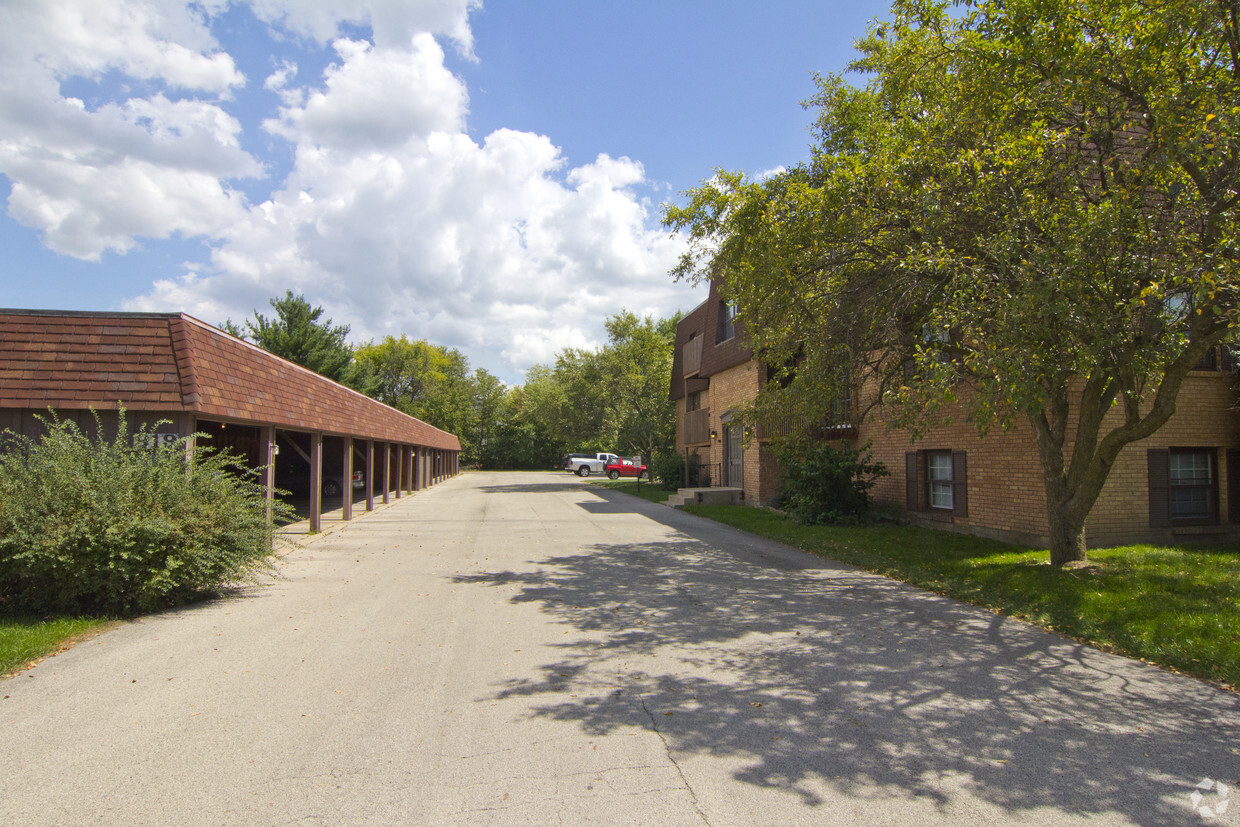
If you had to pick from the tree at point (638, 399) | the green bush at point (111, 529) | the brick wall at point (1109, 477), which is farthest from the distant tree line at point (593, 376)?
the green bush at point (111, 529)

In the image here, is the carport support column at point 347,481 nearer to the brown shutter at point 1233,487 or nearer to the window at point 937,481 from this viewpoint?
the window at point 937,481

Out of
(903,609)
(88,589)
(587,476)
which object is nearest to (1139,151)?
(903,609)

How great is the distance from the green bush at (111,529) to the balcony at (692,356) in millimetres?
20015

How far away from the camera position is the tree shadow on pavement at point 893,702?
3.74 m

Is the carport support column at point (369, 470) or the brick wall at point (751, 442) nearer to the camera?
the carport support column at point (369, 470)

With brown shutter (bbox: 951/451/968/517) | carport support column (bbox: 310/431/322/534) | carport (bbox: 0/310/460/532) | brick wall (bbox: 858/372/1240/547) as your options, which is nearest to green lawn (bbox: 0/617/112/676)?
carport (bbox: 0/310/460/532)

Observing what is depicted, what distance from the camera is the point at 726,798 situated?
350 centimetres

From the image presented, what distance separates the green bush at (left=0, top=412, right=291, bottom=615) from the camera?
6633mm

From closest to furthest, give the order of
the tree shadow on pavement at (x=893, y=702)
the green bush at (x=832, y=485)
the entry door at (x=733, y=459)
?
the tree shadow on pavement at (x=893, y=702)
the green bush at (x=832, y=485)
the entry door at (x=733, y=459)

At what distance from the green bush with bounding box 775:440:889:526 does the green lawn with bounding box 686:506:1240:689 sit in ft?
5.70

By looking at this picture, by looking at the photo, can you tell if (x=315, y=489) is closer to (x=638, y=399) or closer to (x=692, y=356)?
(x=692, y=356)

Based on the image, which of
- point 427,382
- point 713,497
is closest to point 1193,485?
point 713,497

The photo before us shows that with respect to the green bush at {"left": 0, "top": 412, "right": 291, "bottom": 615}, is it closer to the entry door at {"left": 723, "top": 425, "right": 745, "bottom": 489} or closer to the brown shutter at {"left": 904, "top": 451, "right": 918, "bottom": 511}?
the brown shutter at {"left": 904, "top": 451, "right": 918, "bottom": 511}

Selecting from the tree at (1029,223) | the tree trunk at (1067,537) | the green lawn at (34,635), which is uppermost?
the tree at (1029,223)
